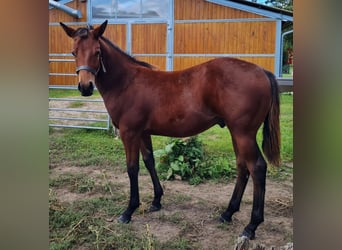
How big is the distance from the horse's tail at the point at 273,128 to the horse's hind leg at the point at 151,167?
492mm

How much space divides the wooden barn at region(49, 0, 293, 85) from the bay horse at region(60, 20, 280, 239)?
5cm

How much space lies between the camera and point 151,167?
1.49m

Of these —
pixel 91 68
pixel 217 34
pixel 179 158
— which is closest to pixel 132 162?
pixel 179 158

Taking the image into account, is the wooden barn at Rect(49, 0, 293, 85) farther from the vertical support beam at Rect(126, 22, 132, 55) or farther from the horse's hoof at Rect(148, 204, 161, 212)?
the horse's hoof at Rect(148, 204, 161, 212)

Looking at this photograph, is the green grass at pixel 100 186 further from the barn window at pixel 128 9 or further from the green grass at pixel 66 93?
the barn window at pixel 128 9

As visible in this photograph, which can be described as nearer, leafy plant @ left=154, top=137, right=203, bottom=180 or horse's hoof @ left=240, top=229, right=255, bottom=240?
horse's hoof @ left=240, top=229, right=255, bottom=240

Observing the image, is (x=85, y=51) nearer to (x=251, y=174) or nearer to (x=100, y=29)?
(x=100, y=29)

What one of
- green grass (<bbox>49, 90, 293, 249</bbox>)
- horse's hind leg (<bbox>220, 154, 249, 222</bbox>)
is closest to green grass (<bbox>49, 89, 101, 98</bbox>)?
green grass (<bbox>49, 90, 293, 249</bbox>)

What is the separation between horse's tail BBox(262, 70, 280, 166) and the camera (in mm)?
1321

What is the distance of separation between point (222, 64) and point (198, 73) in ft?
0.36

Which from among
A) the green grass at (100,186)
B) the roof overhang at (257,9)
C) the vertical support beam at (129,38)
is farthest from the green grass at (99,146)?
the roof overhang at (257,9)

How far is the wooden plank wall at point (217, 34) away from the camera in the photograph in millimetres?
1355
